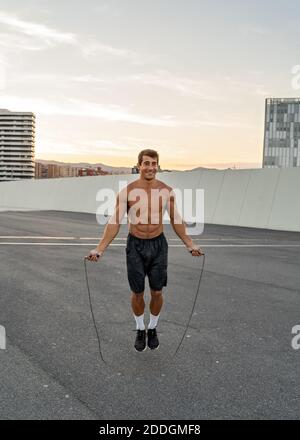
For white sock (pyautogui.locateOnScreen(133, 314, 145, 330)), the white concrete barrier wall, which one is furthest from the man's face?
the white concrete barrier wall

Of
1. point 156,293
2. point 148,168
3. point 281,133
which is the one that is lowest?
point 156,293

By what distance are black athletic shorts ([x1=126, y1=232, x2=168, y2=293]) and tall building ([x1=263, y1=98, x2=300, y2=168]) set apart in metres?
140

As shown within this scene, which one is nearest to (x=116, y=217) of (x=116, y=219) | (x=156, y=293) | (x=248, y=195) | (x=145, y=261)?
(x=116, y=219)

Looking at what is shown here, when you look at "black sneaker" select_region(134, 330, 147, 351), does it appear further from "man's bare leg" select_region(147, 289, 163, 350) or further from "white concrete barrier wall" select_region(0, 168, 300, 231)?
"white concrete barrier wall" select_region(0, 168, 300, 231)

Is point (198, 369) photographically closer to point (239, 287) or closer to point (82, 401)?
point (82, 401)

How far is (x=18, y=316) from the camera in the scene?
222 inches

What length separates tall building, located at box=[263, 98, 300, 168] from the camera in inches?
5477

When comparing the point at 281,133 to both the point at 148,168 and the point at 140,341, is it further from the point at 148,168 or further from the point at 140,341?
the point at 140,341

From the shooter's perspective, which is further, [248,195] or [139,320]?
[248,195]

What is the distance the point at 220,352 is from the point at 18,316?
2.52 meters

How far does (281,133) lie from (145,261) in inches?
5654

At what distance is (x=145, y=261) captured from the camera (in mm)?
4551

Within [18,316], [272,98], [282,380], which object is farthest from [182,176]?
[272,98]

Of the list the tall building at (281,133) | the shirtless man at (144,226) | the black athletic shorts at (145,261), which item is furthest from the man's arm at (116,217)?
the tall building at (281,133)
